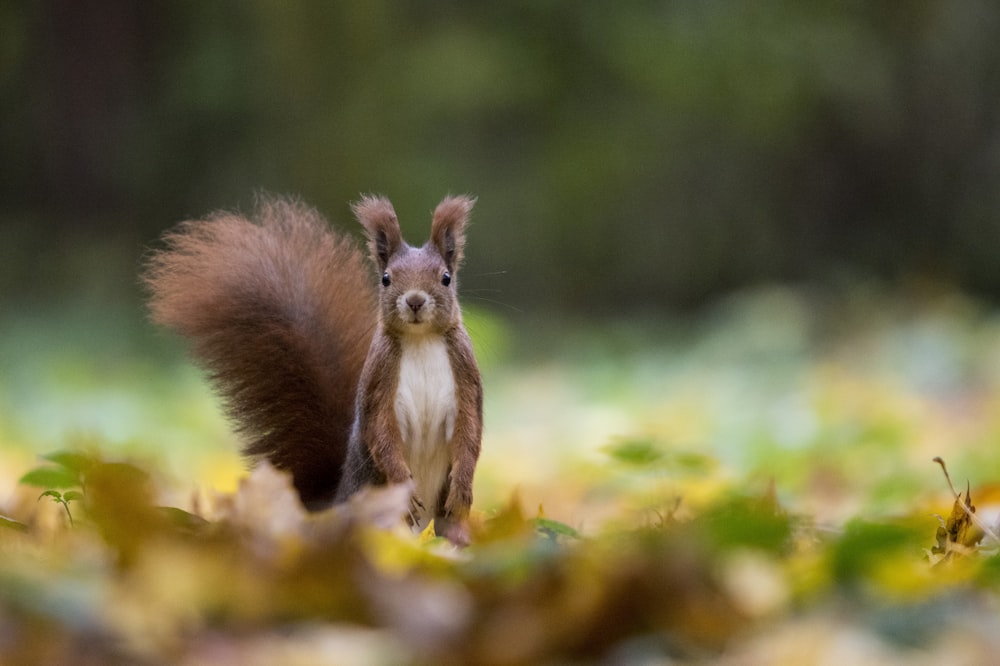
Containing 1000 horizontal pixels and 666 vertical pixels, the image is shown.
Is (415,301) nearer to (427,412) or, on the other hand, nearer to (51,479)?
(427,412)

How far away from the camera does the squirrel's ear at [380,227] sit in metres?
2.54

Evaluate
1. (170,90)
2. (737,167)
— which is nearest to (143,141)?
(170,90)

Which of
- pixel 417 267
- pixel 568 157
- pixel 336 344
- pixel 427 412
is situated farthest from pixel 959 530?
pixel 568 157

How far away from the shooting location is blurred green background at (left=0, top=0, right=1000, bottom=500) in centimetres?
808

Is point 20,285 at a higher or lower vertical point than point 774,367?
higher

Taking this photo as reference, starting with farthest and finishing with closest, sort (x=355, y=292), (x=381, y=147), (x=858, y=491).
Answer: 1. (x=381, y=147)
2. (x=858, y=491)
3. (x=355, y=292)

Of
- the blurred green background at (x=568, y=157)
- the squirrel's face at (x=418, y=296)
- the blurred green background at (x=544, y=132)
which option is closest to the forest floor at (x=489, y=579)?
the squirrel's face at (x=418, y=296)

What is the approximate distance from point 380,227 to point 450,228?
130 mm

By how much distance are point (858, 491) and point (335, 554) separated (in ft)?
9.41

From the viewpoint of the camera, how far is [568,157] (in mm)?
9000

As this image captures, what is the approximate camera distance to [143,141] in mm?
9086

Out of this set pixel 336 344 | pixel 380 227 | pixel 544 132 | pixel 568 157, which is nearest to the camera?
pixel 380 227

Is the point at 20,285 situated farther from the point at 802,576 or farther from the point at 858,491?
the point at 802,576

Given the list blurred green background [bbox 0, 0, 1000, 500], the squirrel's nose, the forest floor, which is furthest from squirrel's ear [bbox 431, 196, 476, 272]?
blurred green background [bbox 0, 0, 1000, 500]
